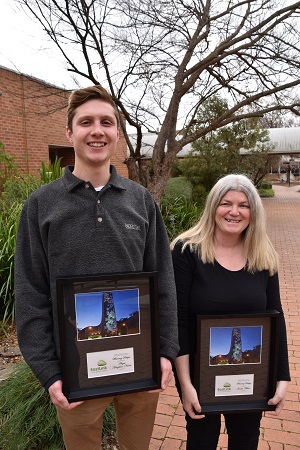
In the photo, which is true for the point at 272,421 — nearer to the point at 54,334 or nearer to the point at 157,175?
the point at 54,334

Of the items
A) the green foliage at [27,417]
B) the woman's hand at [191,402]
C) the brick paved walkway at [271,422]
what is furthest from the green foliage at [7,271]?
the woman's hand at [191,402]

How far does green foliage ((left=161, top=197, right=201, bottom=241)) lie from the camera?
8953mm

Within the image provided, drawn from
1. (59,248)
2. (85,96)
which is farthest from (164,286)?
(85,96)

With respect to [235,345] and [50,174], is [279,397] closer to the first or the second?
[235,345]

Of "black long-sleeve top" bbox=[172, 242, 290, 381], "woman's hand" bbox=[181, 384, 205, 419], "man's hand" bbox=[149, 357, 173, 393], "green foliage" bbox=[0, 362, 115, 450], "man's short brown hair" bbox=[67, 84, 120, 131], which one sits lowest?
"green foliage" bbox=[0, 362, 115, 450]

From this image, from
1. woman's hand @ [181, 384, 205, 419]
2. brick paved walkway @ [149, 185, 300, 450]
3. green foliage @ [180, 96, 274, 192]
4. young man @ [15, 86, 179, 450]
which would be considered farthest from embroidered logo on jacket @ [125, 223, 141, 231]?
green foliage @ [180, 96, 274, 192]

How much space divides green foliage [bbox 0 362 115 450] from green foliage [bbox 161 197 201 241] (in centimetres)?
597

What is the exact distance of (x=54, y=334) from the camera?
1.64 meters

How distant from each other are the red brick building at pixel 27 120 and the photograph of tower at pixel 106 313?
26.4 ft

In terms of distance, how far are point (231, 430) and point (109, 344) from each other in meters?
1.02

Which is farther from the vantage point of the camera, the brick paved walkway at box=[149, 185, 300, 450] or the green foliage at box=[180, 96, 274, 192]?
the green foliage at box=[180, 96, 274, 192]

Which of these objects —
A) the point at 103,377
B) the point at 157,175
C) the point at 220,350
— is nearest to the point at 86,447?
the point at 103,377

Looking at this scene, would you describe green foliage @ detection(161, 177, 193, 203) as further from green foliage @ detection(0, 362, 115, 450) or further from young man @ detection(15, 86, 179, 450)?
young man @ detection(15, 86, 179, 450)

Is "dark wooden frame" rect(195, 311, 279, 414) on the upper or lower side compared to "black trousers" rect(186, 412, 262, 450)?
upper
